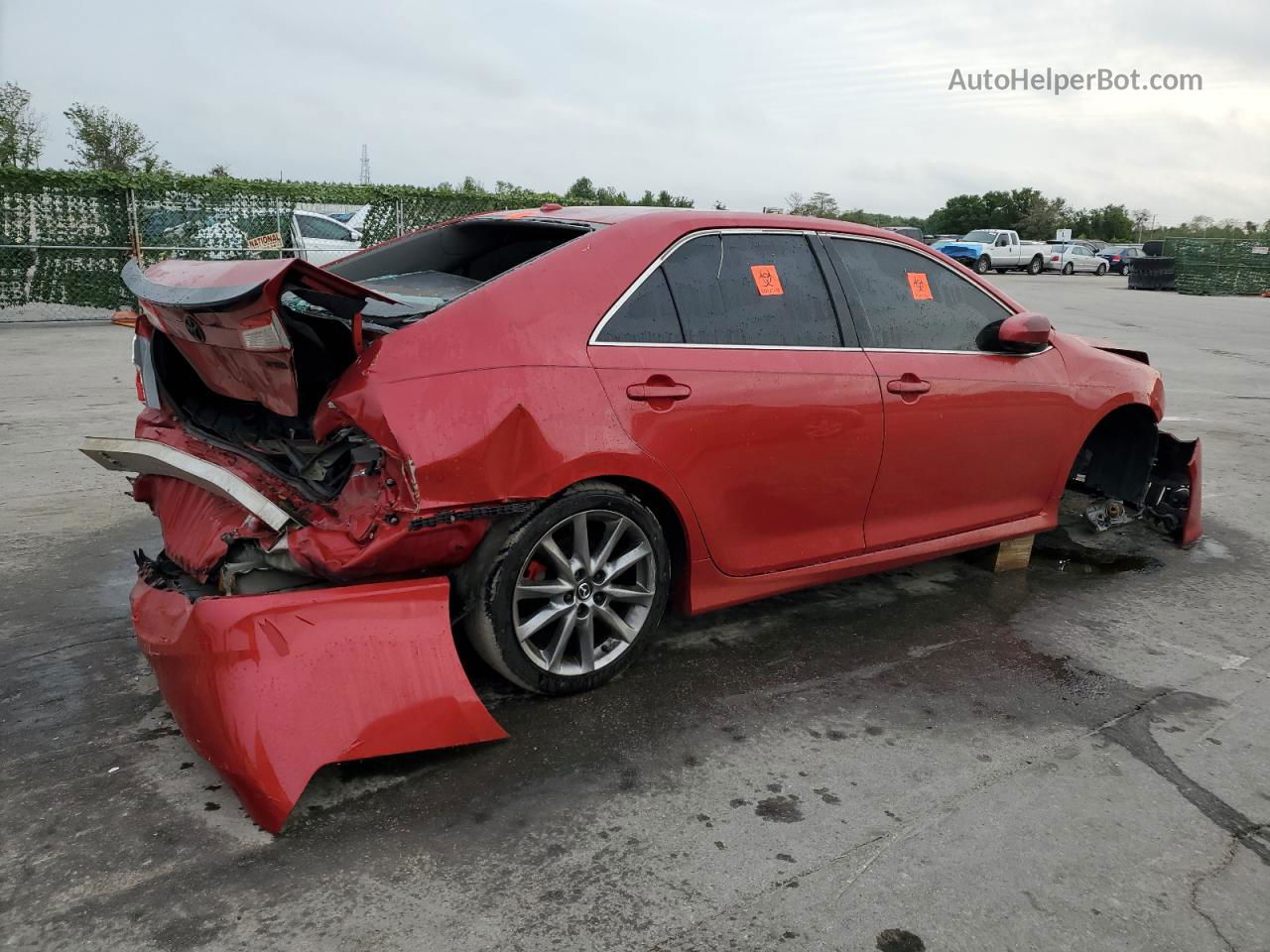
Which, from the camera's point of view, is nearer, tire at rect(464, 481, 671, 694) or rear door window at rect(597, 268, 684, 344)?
tire at rect(464, 481, 671, 694)

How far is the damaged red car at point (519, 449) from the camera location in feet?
9.58

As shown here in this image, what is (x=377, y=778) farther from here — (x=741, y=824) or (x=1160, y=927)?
(x=1160, y=927)

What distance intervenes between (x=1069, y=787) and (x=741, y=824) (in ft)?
3.37

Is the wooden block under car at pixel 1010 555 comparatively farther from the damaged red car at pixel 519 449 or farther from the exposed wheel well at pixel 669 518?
the exposed wheel well at pixel 669 518

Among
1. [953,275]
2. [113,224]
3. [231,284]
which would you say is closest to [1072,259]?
[113,224]

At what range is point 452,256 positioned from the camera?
421cm

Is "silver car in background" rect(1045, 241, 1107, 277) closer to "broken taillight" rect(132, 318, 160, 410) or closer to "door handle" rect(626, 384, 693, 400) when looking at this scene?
"door handle" rect(626, 384, 693, 400)

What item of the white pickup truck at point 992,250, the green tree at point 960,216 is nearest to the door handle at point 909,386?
the white pickup truck at point 992,250

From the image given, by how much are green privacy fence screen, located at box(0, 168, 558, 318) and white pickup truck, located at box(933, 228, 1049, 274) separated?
27.8 metres

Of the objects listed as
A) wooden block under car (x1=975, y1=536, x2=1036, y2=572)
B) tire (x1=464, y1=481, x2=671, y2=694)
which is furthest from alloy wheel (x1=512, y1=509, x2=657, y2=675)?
wooden block under car (x1=975, y1=536, x2=1036, y2=572)

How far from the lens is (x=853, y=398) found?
3861mm

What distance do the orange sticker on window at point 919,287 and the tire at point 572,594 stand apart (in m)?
1.62

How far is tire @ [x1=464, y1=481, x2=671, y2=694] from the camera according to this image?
10.5 feet

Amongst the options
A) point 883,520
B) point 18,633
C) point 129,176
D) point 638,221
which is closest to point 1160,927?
point 883,520
